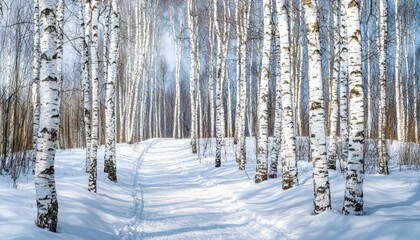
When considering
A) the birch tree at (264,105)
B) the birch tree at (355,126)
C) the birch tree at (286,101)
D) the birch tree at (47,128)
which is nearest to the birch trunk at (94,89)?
the birch tree at (47,128)

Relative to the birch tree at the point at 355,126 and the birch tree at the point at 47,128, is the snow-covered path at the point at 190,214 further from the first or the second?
the birch tree at the point at 47,128

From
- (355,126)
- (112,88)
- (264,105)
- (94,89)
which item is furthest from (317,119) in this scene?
(112,88)

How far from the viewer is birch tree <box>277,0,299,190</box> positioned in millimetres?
8367

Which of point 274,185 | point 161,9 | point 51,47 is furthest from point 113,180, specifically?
point 161,9

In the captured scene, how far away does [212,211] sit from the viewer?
7.62 metres

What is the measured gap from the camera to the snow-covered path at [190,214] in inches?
236

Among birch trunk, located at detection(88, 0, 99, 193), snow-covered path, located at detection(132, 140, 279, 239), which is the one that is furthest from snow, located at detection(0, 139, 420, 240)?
birch trunk, located at detection(88, 0, 99, 193)

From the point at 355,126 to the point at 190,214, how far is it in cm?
371

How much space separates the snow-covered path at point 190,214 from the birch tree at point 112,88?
122 centimetres

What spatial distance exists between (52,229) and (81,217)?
1.08 meters

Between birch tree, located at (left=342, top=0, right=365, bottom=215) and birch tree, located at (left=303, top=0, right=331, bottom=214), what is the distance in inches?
17.0

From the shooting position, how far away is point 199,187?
1056 centimetres

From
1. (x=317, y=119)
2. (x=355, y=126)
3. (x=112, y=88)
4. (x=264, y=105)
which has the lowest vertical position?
(x=355, y=126)

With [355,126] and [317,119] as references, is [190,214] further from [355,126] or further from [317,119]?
[355,126]
